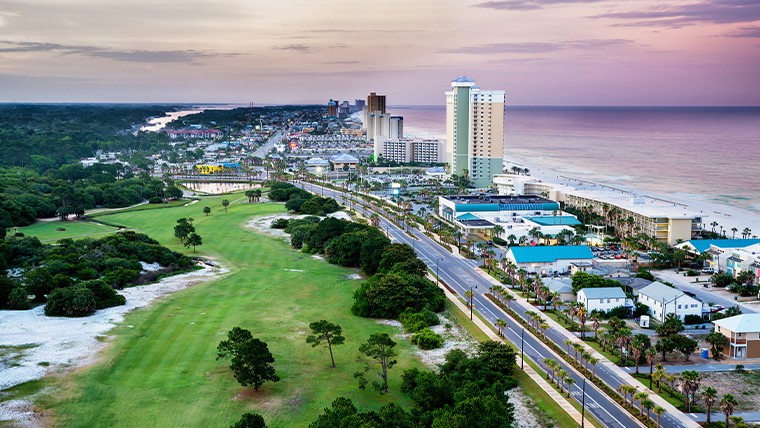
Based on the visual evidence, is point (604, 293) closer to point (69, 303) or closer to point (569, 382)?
point (569, 382)

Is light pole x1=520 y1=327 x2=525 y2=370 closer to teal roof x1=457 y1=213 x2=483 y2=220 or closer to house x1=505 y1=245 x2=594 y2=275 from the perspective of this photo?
house x1=505 y1=245 x2=594 y2=275

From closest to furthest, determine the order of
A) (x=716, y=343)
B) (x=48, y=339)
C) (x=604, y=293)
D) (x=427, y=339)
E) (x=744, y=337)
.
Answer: (x=716, y=343)
(x=744, y=337)
(x=48, y=339)
(x=427, y=339)
(x=604, y=293)

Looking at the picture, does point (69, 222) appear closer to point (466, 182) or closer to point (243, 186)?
point (243, 186)

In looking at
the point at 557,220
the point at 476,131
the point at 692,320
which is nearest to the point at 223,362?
the point at 692,320

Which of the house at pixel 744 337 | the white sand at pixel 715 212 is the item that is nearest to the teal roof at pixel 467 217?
the white sand at pixel 715 212

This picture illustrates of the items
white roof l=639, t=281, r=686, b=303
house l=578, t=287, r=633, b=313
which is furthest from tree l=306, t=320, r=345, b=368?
white roof l=639, t=281, r=686, b=303
